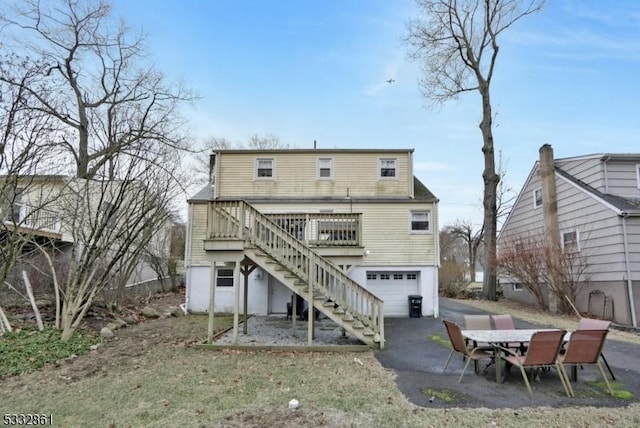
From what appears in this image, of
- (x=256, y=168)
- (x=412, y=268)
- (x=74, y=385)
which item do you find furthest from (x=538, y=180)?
(x=74, y=385)

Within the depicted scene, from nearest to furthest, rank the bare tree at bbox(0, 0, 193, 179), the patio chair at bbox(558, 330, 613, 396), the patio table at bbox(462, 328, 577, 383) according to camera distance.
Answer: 1. the patio chair at bbox(558, 330, 613, 396)
2. the patio table at bbox(462, 328, 577, 383)
3. the bare tree at bbox(0, 0, 193, 179)

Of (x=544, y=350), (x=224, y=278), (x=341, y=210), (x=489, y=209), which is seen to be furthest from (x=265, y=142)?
(x=544, y=350)

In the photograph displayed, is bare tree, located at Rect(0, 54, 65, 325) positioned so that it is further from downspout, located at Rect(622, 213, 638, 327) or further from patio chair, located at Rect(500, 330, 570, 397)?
downspout, located at Rect(622, 213, 638, 327)

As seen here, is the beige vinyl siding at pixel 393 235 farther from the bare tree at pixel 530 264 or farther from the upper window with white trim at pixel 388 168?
the bare tree at pixel 530 264

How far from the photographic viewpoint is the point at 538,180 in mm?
16578

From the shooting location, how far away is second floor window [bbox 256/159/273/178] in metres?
15.2

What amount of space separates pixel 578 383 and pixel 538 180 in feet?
42.9

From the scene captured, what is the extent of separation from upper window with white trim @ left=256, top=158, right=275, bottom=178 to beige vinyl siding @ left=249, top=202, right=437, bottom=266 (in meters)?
2.06

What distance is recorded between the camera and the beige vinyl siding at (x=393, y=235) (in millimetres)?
14172

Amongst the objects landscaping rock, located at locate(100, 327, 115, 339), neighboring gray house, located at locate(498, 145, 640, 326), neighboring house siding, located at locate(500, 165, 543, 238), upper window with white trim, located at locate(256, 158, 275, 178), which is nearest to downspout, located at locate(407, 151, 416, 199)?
upper window with white trim, located at locate(256, 158, 275, 178)

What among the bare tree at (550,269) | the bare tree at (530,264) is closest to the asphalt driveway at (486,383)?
the bare tree at (550,269)

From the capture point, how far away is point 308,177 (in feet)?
49.5

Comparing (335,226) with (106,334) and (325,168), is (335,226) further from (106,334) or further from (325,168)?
(106,334)

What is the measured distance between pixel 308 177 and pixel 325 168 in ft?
2.69
